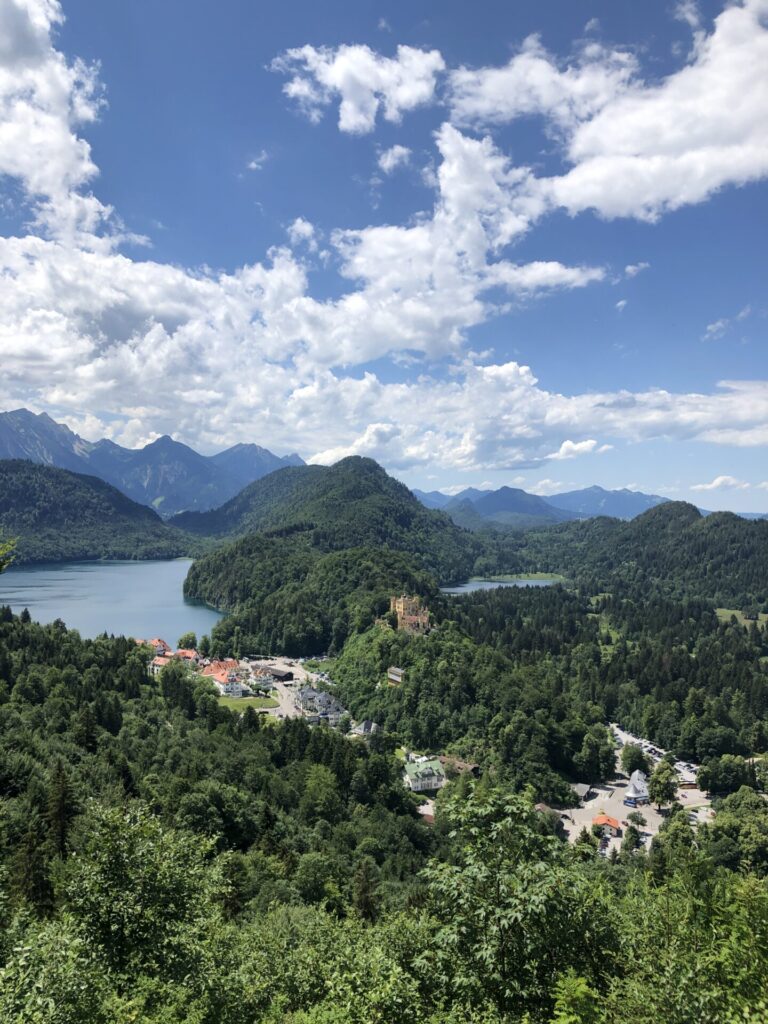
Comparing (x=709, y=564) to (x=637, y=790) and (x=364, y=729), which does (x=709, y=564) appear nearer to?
(x=637, y=790)

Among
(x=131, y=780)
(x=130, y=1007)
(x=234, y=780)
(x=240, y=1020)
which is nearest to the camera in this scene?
(x=130, y=1007)

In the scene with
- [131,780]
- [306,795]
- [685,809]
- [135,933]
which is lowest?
[685,809]

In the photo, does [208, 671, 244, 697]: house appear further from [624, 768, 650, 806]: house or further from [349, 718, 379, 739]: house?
[624, 768, 650, 806]: house

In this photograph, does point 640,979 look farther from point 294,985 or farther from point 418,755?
point 418,755

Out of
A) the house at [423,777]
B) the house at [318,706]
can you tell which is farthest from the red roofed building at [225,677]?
the house at [423,777]

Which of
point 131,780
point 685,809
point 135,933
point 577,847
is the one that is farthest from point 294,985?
point 685,809

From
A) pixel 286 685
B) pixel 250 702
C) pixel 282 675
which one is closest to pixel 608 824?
pixel 250 702
